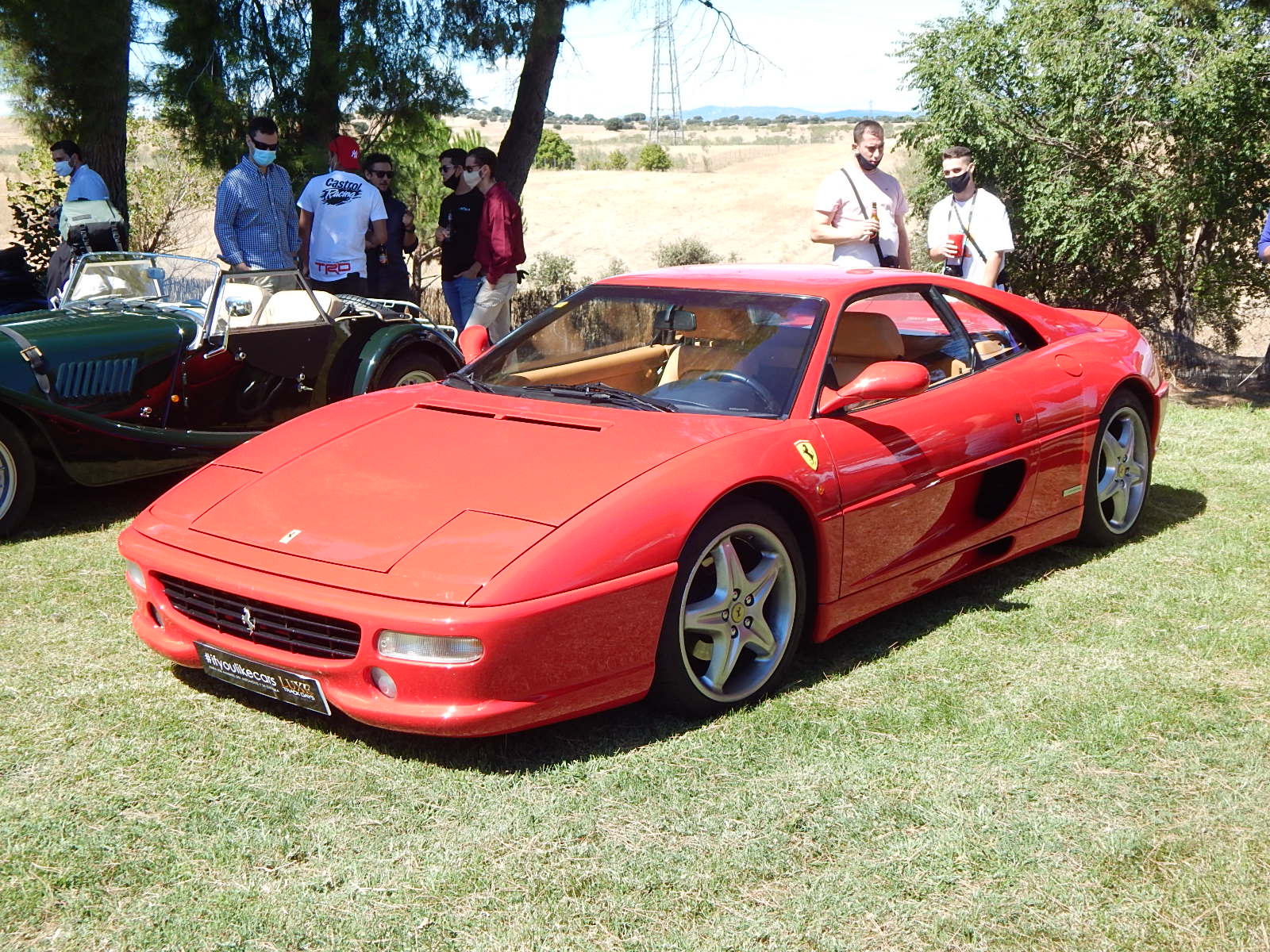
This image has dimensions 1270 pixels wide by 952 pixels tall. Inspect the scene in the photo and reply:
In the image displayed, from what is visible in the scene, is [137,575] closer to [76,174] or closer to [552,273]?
[76,174]

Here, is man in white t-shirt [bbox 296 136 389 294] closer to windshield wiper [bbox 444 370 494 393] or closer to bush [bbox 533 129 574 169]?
windshield wiper [bbox 444 370 494 393]

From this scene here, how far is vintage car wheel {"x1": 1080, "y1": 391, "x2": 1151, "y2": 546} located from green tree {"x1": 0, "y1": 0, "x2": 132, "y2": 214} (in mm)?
8509

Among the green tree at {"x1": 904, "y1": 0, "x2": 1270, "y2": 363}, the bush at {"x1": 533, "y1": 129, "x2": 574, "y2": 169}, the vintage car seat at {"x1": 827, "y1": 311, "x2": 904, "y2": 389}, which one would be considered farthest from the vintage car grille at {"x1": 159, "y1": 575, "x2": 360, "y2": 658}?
the bush at {"x1": 533, "y1": 129, "x2": 574, "y2": 169}

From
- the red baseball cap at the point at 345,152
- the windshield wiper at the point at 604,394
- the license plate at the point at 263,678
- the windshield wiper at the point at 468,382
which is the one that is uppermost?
the red baseball cap at the point at 345,152

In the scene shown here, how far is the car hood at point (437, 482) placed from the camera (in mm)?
3586

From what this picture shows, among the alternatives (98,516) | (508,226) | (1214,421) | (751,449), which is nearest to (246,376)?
(98,516)

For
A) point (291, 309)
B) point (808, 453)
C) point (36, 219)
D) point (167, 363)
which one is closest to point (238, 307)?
point (167, 363)

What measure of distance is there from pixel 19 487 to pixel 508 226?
13.8 ft

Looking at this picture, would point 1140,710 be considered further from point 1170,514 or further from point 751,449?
point 1170,514

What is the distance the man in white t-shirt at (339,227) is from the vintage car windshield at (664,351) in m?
4.35

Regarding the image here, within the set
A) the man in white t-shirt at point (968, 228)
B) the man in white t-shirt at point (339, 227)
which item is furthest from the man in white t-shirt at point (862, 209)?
the man in white t-shirt at point (339, 227)

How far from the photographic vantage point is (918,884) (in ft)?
9.91

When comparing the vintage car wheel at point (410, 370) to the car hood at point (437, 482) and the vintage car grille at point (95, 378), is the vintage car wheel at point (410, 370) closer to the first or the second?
the vintage car grille at point (95, 378)

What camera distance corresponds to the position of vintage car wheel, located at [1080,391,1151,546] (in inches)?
223
